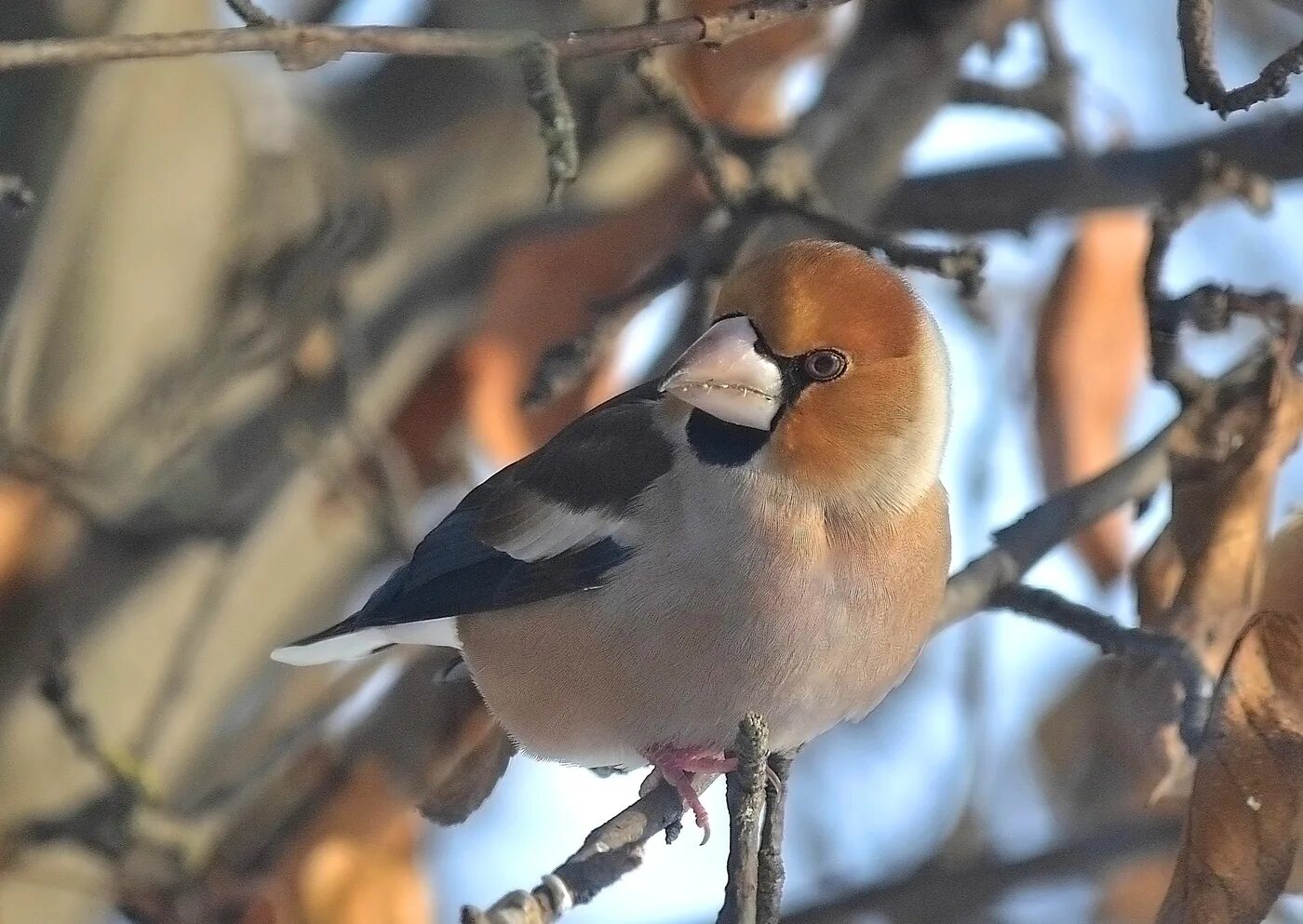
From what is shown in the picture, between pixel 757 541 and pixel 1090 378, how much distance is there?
1517 millimetres

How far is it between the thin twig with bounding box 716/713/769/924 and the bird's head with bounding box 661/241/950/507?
29.2 inches

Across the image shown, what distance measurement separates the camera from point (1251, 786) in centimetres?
204

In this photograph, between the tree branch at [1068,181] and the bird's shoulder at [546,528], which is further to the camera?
the tree branch at [1068,181]

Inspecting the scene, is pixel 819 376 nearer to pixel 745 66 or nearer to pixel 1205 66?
pixel 1205 66

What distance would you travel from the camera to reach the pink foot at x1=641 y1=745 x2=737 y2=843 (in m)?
2.57

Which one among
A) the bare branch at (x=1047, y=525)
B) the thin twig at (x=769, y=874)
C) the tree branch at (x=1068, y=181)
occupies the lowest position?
the thin twig at (x=769, y=874)

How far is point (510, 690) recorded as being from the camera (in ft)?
8.91

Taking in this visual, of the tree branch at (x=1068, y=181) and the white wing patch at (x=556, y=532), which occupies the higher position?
the tree branch at (x=1068, y=181)

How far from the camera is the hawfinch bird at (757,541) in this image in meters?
2.37

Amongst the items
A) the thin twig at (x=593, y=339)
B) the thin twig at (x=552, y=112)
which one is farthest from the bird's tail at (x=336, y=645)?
the thin twig at (x=552, y=112)

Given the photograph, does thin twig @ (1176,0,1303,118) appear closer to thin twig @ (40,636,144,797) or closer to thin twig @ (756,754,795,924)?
thin twig @ (756,754,795,924)

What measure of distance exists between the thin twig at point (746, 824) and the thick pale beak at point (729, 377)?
0.74 metres

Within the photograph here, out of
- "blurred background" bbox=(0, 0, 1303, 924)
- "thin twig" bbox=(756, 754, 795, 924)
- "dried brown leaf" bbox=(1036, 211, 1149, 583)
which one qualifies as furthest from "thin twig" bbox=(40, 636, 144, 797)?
"dried brown leaf" bbox=(1036, 211, 1149, 583)

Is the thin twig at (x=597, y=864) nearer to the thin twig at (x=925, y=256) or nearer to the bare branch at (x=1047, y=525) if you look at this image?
the bare branch at (x=1047, y=525)
